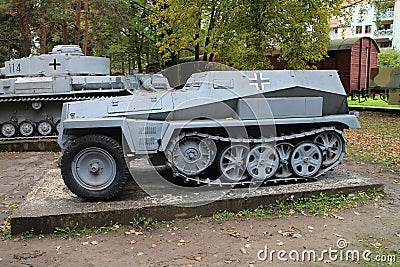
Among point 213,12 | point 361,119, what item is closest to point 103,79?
point 213,12

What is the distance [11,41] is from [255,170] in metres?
21.9

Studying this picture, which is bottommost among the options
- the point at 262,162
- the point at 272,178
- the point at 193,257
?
the point at 193,257

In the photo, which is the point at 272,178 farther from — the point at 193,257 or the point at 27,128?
the point at 27,128

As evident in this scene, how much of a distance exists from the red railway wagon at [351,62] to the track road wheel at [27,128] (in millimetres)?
17890

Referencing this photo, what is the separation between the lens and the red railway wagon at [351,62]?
Result: 27.8 m

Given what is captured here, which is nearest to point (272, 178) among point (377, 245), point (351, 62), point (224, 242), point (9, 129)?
point (224, 242)

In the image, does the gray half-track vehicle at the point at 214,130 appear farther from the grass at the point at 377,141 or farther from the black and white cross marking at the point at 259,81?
the grass at the point at 377,141

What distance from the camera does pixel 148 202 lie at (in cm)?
578

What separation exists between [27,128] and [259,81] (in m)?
9.03

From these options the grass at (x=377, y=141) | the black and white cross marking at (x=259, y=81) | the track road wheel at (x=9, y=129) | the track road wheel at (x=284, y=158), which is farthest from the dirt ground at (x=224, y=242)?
the track road wheel at (x=9, y=129)

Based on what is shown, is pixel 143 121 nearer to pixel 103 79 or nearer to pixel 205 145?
pixel 205 145

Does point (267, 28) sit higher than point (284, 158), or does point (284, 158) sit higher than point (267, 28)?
point (267, 28)

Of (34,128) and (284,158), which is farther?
(34,128)

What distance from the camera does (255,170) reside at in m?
6.48
